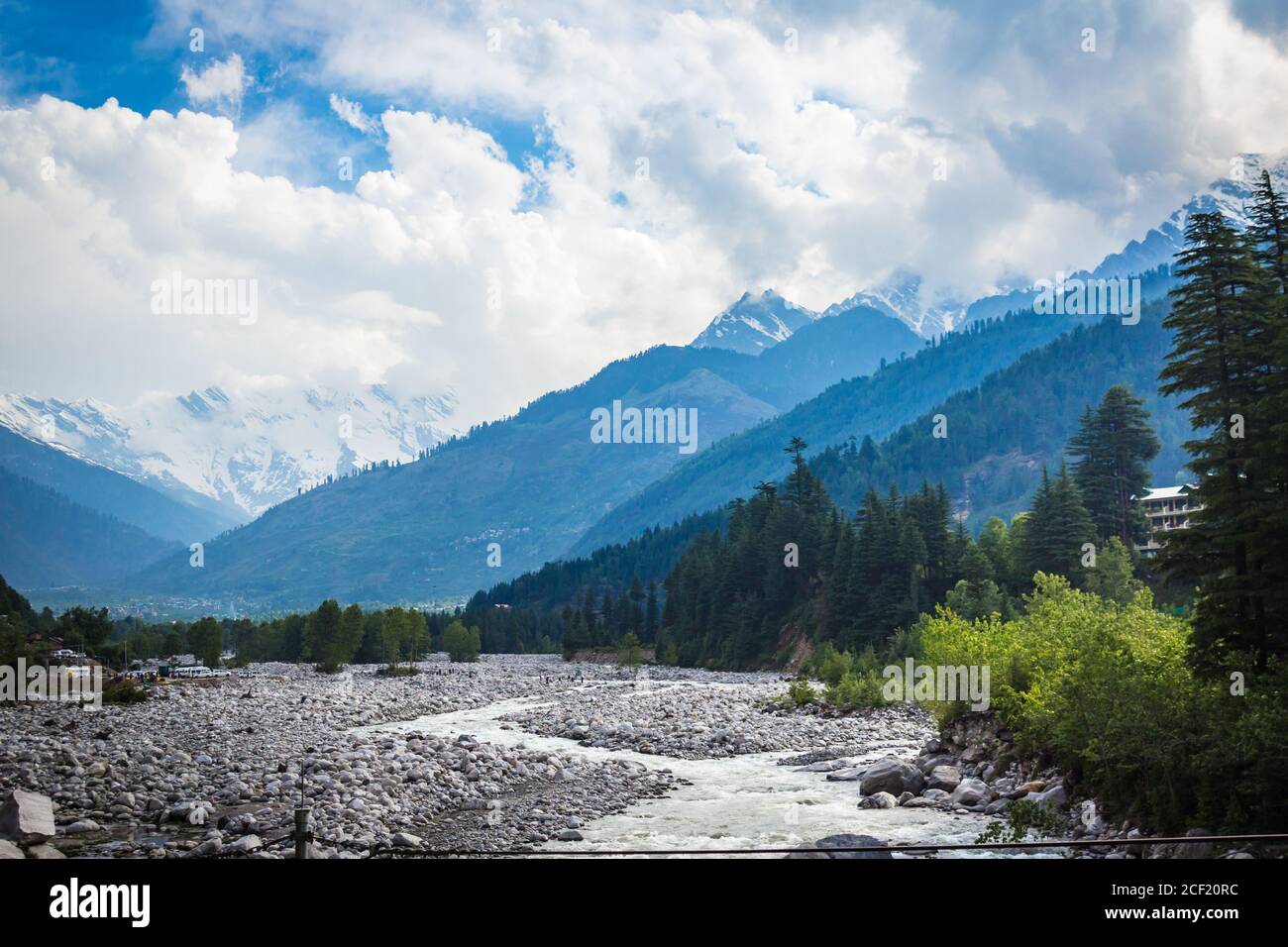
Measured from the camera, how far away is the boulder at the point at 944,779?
32656mm

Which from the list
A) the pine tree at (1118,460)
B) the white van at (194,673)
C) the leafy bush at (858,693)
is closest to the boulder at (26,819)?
the leafy bush at (858,693)

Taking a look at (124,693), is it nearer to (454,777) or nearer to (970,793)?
(454,777)

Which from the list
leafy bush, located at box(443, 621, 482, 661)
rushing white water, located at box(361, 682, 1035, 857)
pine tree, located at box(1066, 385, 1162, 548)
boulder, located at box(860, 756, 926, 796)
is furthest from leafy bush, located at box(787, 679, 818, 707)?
leafy bush, located at box(443, 621, 482, 661)

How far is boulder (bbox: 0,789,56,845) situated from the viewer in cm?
2025

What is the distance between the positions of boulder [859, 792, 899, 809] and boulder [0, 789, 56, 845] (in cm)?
2254

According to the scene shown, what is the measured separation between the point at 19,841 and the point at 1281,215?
1438 inches

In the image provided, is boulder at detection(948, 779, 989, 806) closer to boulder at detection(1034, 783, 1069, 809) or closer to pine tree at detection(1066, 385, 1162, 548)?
boulder at detection(1034, 783, 1069, 809)

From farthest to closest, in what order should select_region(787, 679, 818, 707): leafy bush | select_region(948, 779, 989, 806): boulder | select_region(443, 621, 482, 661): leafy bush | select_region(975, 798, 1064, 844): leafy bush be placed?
1. select_region(443, 621, 482, 661): leafy bush
2. select_region(787, 679, 818, 707): leafy bush
3. select_region(948, 779, 989, 806): boulder
4. select_region(975, 798, 1064, 844): leafy bush

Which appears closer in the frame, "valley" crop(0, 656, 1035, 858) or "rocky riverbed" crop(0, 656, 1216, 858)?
"rocky riverbed" crop(0, 656, 1216, 858)

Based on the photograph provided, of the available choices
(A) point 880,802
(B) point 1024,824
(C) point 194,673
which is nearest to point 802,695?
(A) point 880,802

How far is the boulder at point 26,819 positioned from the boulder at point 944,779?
25990 mm

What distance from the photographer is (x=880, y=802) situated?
101ft

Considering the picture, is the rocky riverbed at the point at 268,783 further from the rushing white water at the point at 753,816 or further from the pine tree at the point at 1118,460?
the pine tree at the point at 1118,460
